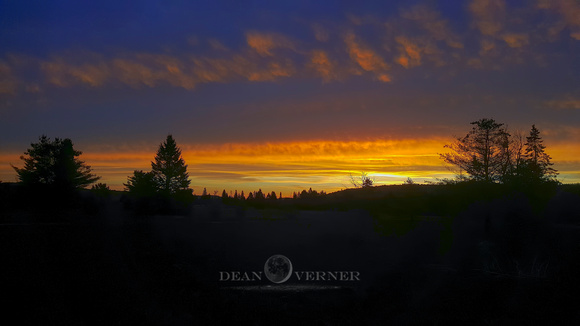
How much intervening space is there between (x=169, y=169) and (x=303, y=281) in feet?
155

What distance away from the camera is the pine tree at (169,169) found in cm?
5184

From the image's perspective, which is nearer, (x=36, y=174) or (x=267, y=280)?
(x=267, y=280)

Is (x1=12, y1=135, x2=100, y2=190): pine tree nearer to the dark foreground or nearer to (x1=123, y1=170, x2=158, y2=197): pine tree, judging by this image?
(x1=123, y1=170, x2=158, y2=197): pine tree

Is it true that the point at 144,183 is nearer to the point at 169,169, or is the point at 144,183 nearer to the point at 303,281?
Result: the point at 169,169

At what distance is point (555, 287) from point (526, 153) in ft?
97.0

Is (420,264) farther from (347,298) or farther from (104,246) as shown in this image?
(104,246)

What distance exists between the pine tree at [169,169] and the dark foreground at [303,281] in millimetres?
36171

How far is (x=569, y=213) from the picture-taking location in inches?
748

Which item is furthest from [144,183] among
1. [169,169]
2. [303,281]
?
[303,281]

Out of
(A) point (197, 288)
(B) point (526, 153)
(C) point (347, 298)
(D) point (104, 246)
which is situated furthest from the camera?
(B) point (526, 153)

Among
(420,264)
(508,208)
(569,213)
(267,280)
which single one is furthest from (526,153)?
(267,280)

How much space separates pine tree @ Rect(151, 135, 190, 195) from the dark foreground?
36.2 m

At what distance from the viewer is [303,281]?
840 centimetres

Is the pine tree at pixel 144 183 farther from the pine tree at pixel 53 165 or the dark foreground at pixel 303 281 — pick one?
the dark foreground at pixel 303 281
